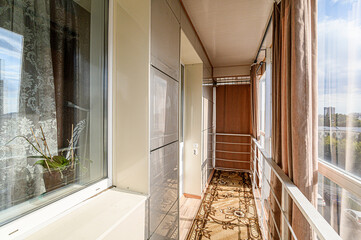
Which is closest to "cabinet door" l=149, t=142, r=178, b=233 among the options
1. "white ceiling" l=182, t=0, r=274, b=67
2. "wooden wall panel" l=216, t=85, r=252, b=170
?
"white ceiling" l=182, t=0, r=274, b=67

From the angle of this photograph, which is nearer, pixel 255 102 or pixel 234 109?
pixel 255 102

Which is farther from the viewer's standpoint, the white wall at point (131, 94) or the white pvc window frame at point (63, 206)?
the white wall at point (131, 94)

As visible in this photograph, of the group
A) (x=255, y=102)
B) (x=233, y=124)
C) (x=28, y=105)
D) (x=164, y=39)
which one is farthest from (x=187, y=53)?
(x=233, y=124)

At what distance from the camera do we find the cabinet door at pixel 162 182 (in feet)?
3.79

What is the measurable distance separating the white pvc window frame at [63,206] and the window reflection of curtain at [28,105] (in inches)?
3.2

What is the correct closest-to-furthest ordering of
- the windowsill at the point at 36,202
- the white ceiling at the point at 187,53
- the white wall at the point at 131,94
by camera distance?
the windowsill at the point at 36,202, the white wall at the point at 131,94, the white ceiling at the point at 187,53

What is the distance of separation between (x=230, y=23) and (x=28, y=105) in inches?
84.5

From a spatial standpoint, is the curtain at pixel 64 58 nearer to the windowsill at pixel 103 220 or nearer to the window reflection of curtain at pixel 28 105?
the window reflection of curtain at pixel 28 105

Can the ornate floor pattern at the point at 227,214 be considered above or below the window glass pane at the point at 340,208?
below

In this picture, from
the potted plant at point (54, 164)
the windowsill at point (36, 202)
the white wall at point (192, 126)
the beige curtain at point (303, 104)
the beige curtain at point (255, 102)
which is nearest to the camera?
the windowsill at point (36, 202)

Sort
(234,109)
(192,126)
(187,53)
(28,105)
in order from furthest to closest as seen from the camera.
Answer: (234,109) → (192,126) → (187,53) → (28,105)

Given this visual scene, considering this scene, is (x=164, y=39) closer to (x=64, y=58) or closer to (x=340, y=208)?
(x=64, y=58)

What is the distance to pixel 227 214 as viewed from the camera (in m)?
2.44

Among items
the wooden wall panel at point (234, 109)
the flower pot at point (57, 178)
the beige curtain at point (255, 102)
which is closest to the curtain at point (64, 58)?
the flower pot at point (57, 178)
